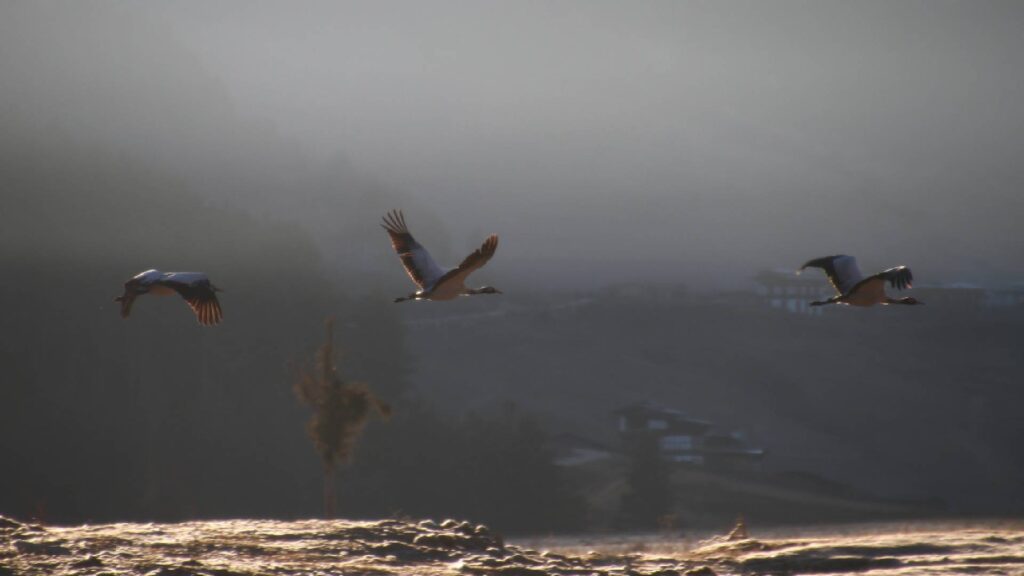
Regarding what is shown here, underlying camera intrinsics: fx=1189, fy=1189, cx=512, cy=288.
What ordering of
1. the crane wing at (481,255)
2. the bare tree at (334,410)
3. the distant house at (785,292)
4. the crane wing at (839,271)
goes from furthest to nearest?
the distant house at (785,292)
the bare tree at (334,410)
the crane wing at (839,271)
the crane wing at (481,255)

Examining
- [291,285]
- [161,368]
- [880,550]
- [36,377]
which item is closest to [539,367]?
[291,285]

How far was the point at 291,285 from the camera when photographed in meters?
49.0

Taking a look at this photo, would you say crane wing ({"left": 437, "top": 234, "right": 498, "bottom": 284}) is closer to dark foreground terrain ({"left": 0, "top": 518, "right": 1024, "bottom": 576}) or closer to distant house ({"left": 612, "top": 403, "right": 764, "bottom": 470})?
dark foreground terrain ({"left": 0, "top": 518, "right": 1024, "bottom": 576})

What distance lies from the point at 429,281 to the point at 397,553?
3.67 meters

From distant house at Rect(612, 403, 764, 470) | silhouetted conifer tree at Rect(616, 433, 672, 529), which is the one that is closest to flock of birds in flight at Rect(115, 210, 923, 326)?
silhouetted conifer tree at Rect(616, 433, 672, 529)

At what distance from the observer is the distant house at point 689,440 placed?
50750 millimetres

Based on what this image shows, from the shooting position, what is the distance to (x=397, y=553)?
1313cm

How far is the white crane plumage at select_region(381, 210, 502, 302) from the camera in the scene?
533 inches

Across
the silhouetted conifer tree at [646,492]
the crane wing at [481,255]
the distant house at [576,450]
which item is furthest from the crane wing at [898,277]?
the distant house at [576,450]

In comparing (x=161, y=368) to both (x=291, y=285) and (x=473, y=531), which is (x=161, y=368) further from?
(x=473, y=531)

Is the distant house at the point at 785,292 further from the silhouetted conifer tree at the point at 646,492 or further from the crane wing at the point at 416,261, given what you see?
the crane wing at the point at 416,261

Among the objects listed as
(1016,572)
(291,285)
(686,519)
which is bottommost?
(686,519)

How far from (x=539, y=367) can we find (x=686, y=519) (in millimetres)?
17558

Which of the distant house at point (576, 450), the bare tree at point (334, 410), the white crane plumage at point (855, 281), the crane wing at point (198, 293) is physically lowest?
the distant house at point (576, 450)
